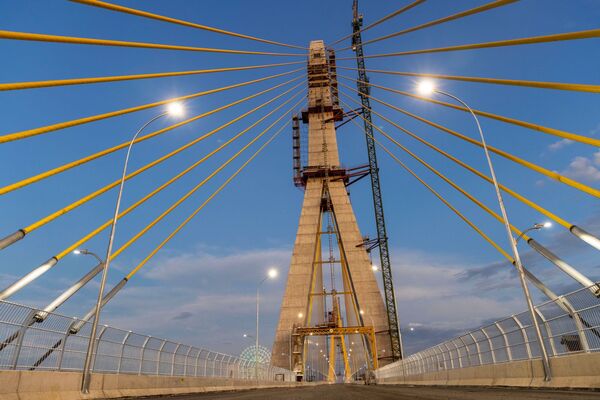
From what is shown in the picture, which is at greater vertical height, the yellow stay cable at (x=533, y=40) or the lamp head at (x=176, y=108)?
the lamp head at (x=176, y=108)

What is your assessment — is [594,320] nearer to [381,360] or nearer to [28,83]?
[28,83]

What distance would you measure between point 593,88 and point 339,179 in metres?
44.0

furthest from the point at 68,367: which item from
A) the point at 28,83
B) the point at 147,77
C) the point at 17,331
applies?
the point at 147,77

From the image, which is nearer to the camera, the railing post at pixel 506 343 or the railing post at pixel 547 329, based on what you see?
the railing post at pixel 547 329

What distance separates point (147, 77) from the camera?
49.4 ft

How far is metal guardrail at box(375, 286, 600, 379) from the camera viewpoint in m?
10.5

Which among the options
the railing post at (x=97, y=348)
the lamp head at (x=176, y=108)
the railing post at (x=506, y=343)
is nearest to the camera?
the railing post at (x=97, y=348)

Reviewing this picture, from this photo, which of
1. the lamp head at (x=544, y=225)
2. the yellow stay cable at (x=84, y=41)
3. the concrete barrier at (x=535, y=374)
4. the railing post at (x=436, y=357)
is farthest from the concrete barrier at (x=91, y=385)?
the lamp head at (x=544, y=225)

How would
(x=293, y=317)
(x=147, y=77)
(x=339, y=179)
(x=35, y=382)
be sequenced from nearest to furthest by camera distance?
(x=35, y=382) → (x=147, y=77) → (x=293, y=317) → (x=339, y=179)

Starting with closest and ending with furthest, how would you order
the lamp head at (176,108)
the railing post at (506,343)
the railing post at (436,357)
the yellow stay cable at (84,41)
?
the yellow stay cable at (84,41)
the railing post at (506,343)
the lamp head at (176,108)
the railing post at (436,357)

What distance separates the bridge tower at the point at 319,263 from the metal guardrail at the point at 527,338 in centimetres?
2323

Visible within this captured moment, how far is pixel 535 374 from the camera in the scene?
1304 cm

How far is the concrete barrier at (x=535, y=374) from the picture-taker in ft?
33.7

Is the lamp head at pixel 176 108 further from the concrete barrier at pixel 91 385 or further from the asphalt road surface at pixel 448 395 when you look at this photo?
the asphalt road surface at pixel 448 395
